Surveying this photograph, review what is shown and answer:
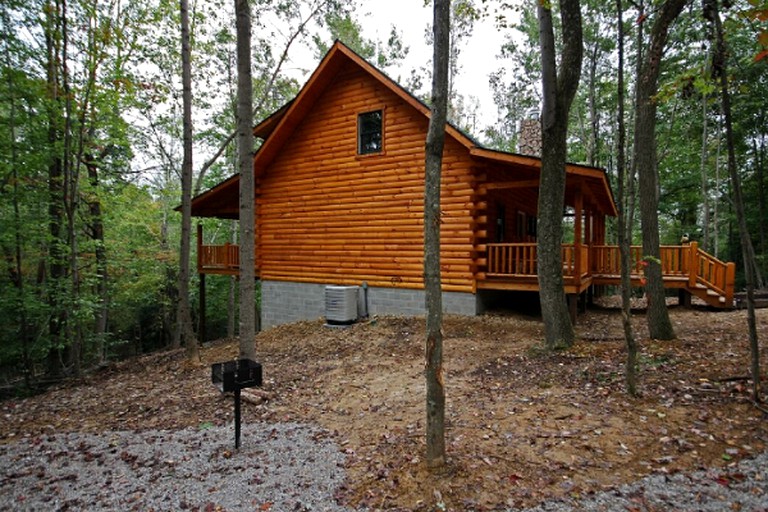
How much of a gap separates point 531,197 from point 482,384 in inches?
434

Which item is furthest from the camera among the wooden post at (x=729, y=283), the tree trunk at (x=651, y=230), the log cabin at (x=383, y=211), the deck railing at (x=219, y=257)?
the deck railing at (x=219, y=257)

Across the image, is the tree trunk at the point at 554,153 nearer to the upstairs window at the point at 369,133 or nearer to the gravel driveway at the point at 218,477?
the gravel driveway at the point at 218,477

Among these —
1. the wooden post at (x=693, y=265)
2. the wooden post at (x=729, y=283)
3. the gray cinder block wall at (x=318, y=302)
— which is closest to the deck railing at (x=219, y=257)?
the gray cinder block wall at (x=318, y=302)

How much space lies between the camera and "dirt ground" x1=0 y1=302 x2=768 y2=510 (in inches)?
127

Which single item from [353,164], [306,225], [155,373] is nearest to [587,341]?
[353,164]

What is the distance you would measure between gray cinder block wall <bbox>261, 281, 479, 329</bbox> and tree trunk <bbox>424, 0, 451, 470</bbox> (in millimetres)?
6116

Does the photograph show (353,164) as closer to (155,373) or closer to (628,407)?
(155,373)

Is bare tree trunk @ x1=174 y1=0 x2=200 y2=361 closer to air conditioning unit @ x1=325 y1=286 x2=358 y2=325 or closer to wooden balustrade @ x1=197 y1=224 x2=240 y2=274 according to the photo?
air conditioning unit @ x1=325 y1=286 x2=358 y2=325

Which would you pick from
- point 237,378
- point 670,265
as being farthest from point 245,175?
point 670,265

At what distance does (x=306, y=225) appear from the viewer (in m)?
12.2

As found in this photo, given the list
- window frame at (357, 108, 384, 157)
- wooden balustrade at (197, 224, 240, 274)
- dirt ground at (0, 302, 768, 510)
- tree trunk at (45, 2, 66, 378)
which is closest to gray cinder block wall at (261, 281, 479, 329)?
dirt ground at (0, 302, 768, 510)

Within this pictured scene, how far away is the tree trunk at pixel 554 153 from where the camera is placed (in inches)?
256

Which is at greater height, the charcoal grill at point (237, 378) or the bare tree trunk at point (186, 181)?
the bare tree trunk at point (186, 181)

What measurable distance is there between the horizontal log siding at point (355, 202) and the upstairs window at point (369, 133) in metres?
0.18
